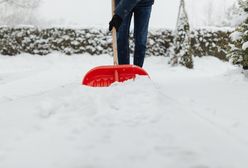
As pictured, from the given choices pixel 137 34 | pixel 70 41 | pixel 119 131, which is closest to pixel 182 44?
pixel 70 41

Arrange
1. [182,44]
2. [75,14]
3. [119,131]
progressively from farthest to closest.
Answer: [75,14]
[182,44]
[119,131]

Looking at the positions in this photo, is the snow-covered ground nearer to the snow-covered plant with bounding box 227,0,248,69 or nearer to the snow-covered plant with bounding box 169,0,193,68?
the snow-covered plant with bounding box 227,0,248,69

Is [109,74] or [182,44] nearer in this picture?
[109,74]

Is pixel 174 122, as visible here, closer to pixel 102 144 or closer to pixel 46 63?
pixel 102 144

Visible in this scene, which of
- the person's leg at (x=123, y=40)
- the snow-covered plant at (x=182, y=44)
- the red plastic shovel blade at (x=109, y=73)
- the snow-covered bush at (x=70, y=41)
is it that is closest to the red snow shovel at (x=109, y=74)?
the red plastic shovel blade at (x=109, y=73)

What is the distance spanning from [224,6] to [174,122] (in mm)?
68990

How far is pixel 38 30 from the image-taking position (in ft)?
31.7

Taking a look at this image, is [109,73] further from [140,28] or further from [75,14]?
[75,14]

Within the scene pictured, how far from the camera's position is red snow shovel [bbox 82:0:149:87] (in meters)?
2.92

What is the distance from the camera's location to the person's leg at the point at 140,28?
3578 millimetres

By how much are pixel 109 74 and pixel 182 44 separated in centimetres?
594

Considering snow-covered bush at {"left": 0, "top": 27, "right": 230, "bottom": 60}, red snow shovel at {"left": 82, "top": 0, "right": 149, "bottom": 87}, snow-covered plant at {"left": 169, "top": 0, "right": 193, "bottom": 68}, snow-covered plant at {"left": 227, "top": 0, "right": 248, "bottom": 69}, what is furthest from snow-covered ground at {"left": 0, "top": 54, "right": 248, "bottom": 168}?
snow-covered bush at {"left": 0, "top": 27, "right": 230, "bottom": 60}

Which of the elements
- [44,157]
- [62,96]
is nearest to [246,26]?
[62,96]

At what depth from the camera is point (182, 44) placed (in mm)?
8648
